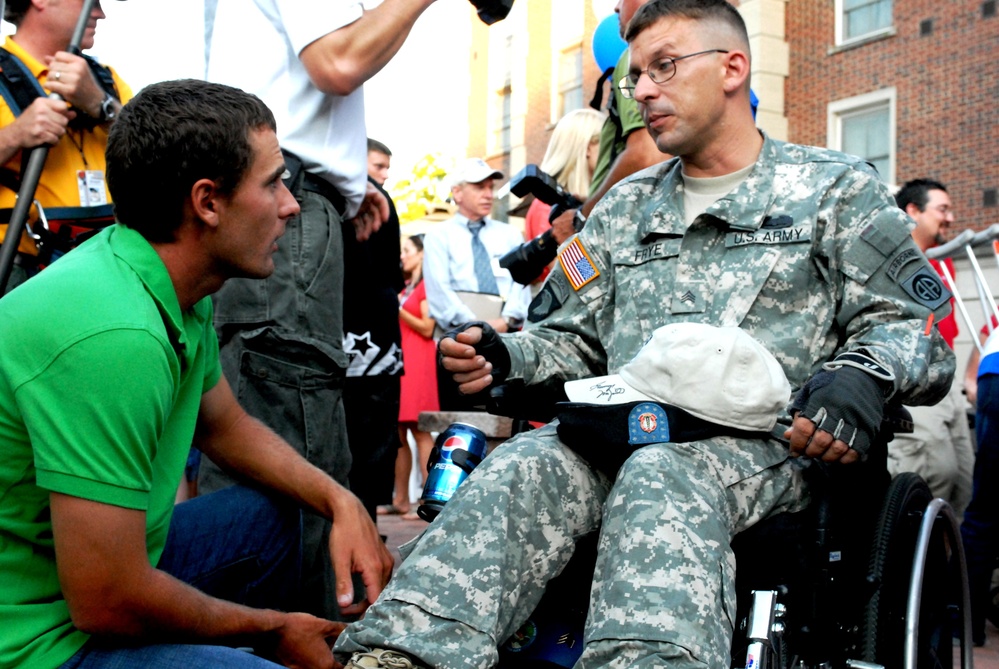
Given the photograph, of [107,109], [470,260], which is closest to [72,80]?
[107,109]

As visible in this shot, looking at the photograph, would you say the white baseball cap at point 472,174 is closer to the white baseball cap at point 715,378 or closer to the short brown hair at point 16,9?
the short brown hair at point 16,9

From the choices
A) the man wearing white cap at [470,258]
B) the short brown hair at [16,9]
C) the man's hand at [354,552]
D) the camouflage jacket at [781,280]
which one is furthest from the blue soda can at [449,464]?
the man wearing white cap at [470,258]

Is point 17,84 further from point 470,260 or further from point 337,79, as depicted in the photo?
point 470,260

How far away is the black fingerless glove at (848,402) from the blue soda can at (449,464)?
29.7 inches

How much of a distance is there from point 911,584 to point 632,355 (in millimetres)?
878

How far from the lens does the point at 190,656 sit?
2.05 m

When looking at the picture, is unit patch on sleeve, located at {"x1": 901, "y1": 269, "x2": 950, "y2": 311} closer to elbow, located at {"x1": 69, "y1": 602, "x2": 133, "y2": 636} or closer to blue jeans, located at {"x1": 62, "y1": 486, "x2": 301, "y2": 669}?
blue jeans, located at {"x1": 62, "y1": 486, "x2": 301, "y2": 669}

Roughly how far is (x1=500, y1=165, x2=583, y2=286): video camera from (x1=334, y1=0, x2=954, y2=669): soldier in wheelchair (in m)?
0.78

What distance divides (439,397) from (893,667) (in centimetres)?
586

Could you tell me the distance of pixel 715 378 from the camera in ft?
7.77

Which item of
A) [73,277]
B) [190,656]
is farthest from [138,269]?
[190,656]

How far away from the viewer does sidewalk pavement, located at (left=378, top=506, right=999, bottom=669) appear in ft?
14.0

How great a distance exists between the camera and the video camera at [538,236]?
395 cm

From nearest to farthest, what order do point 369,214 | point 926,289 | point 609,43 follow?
point 926,289 → point 369,214 → point 609,43
